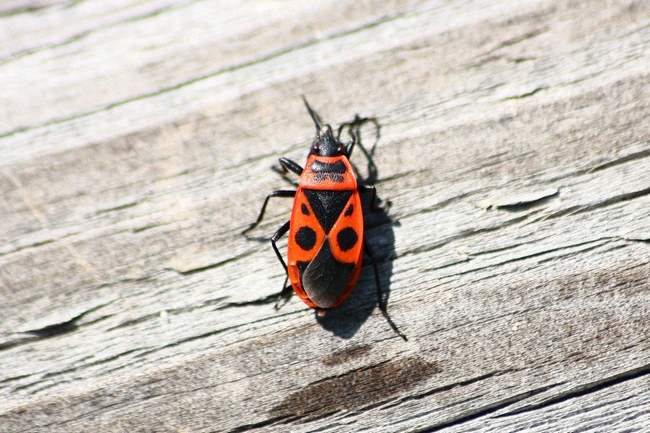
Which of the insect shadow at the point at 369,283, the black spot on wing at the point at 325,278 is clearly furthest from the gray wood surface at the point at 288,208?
the black spot on wing at the point at 325,278

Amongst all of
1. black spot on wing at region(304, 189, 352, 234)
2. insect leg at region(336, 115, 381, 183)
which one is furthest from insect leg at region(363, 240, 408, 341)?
insect leg at region(336, 115, 381, 183)

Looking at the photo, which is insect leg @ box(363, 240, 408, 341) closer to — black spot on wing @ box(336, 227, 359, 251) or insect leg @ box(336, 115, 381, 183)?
black spot on wing @ box(336, 227, 359, 251)

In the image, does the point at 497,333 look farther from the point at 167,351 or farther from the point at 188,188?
the point at 188,188

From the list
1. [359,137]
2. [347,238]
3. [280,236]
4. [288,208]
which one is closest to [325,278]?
[347,238]

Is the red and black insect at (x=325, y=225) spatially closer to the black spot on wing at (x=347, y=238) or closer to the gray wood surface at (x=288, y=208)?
the black spot on wing at (x=347, y=238)

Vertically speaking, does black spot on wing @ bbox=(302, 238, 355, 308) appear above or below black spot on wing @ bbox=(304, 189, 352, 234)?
below

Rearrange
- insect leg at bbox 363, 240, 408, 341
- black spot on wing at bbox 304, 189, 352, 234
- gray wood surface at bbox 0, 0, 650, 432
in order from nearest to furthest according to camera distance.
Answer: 1. gray wood surface at bbox 0, 0, 650, 432
2. insect leg at bbox 363, 240, 408, 341
3. black spot on wing at bbox 304, 189, 352, 234

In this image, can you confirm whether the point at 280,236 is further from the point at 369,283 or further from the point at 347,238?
the point at 369,283
